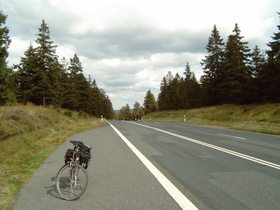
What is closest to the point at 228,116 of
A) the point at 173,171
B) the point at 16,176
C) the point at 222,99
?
the point at 222,99

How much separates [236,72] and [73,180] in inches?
1713

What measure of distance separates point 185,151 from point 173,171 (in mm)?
2995

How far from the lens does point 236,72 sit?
42.1 metres

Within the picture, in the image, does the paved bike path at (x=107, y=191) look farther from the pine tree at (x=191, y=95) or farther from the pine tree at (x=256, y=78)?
the pine tree at (x=191, y=95)

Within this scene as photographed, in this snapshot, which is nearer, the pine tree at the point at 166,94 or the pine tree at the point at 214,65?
the pine tree at the point at 214,65

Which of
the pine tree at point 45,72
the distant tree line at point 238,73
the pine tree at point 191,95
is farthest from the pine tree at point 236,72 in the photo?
the pine tree at point 45,72

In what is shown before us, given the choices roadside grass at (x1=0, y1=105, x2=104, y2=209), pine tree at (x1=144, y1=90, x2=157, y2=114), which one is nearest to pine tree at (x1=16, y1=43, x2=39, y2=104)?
roadside grass at (x1=0, y1=105, x2=104, y2=209)

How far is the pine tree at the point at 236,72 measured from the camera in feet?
132

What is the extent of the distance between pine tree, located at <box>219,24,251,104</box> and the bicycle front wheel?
132 ft

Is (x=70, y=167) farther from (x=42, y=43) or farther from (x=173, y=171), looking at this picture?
(x=42, y=43)

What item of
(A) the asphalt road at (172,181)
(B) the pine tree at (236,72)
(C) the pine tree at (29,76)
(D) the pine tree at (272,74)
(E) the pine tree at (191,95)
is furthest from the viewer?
(E) the pine tree at (191,95)

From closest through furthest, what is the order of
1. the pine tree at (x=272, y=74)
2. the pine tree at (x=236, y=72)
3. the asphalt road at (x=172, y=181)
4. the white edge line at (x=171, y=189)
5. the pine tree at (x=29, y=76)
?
the white edge line at (x=171, y=189), the asphalt road at (x=172, y=181), the pine tree at (x=272, y=74), the pine tree at (x=29, y=76), the pine tree at (x=236, y=72)

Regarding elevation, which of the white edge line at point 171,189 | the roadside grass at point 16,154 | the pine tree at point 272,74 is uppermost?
the pine tree at point 272,74

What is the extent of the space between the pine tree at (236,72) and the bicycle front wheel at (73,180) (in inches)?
1582
